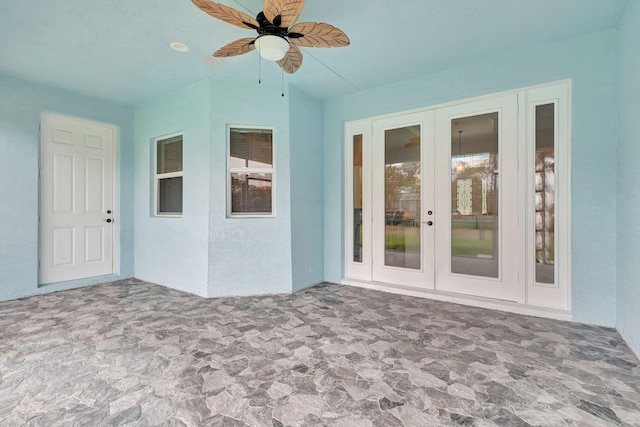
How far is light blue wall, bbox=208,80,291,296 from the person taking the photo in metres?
3.84

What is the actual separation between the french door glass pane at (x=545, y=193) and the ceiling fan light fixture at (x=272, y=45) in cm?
269

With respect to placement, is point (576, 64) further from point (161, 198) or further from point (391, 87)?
point (161, 198)

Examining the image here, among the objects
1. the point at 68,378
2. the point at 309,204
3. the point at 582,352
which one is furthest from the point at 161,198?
the point at 582,352

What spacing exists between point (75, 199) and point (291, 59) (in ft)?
12.6

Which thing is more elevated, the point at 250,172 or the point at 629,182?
the point at 250,172

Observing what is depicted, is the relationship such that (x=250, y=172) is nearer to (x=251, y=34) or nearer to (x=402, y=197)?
(x=251, y=34)

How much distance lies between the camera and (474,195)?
3.55 meters

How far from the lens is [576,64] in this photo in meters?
2.93

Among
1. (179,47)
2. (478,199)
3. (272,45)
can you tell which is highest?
(179,47)

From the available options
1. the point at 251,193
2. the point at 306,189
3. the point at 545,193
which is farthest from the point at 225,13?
the point at 545,193

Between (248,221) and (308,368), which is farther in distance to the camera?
(248,221)

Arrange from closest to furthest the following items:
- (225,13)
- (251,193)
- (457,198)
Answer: (225,13), (457,198), (251,193)

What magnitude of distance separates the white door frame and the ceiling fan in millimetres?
3278

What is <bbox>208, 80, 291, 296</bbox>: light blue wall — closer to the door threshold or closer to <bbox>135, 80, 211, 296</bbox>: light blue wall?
<bbox>135, 80, 211, 296</bbox>: light blue wall
